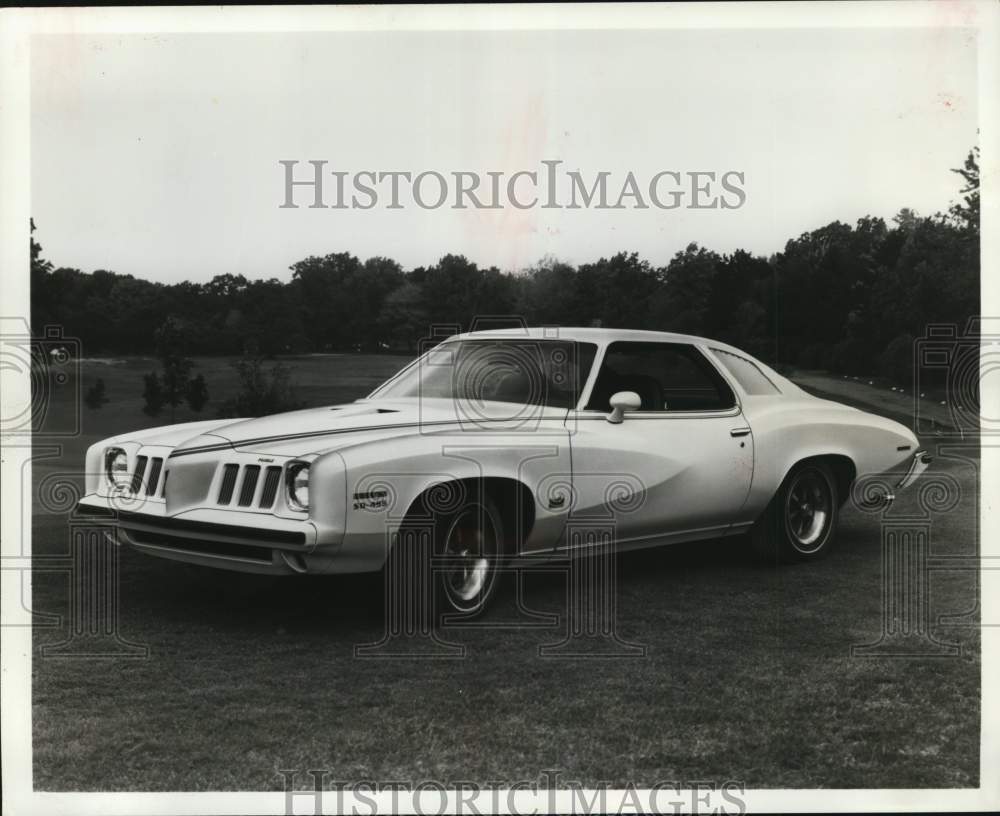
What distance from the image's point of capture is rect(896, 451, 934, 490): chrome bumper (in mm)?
5398

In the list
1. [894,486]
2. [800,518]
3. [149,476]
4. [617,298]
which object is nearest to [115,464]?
[149,476]

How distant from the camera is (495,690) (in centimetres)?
421

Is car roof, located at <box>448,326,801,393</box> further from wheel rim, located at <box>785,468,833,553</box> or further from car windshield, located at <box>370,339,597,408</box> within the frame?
wheel rim, located at <box>785,468,833,553</box>

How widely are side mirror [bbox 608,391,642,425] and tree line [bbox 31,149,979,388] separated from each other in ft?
1.53

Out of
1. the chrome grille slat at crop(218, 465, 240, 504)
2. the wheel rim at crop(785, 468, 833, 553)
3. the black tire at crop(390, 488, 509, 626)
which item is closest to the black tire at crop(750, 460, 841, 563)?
the wheel rim at crop(785, 468, 833, 553)

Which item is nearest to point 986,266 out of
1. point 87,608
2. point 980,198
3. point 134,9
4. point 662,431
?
point 980,198

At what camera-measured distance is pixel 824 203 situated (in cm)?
511

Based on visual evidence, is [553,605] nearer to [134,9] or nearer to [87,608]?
[87,608]

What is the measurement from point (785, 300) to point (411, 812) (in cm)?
322

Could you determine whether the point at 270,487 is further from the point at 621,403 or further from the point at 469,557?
the point at 621,403

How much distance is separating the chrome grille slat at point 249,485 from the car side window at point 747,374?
2622 mm

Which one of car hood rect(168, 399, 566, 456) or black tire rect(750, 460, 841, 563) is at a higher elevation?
car hood rect(168, 399, 566, 456)

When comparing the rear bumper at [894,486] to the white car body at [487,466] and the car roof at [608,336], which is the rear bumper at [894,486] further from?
the car roof at [608,336]

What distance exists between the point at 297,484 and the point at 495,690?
1221 mm
